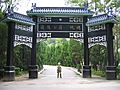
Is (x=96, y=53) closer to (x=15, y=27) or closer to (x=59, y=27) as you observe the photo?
(x=59, y=27)

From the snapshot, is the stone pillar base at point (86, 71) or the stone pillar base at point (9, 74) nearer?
the stone pillar base at point (9, 74)

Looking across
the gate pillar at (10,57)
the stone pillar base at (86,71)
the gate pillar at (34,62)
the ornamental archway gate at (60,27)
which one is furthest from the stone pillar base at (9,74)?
the stone pillar base at (86,71)

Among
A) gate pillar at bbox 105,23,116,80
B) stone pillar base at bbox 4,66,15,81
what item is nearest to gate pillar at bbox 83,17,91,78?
gate pillar at bbox 105,23,116,80

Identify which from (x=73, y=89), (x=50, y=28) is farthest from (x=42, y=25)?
(x=73, y=89)

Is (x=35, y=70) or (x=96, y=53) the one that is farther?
(x=96, y=53)

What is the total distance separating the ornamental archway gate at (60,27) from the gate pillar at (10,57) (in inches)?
12.4

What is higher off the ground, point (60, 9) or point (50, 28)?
point (60, 9)

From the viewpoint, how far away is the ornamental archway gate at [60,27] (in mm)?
24547

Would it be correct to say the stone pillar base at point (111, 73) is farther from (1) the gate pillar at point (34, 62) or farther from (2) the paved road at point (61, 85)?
(1) the gate pillar at point (34, 62)

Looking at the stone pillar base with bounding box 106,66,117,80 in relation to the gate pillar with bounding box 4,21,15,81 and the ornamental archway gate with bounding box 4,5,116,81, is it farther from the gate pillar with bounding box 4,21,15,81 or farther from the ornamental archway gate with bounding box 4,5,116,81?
the gate pillar with bounding box 4,21,15,81

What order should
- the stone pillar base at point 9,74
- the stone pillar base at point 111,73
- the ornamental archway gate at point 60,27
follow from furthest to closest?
the ornamental archway gate at point 60,27
the stone pillar base at point 111,73
the stone pillar base at point 9,74

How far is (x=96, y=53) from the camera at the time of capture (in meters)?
32.8

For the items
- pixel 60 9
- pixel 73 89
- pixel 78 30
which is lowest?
pixel 73 89

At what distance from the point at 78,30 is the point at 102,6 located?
4.89 metres
